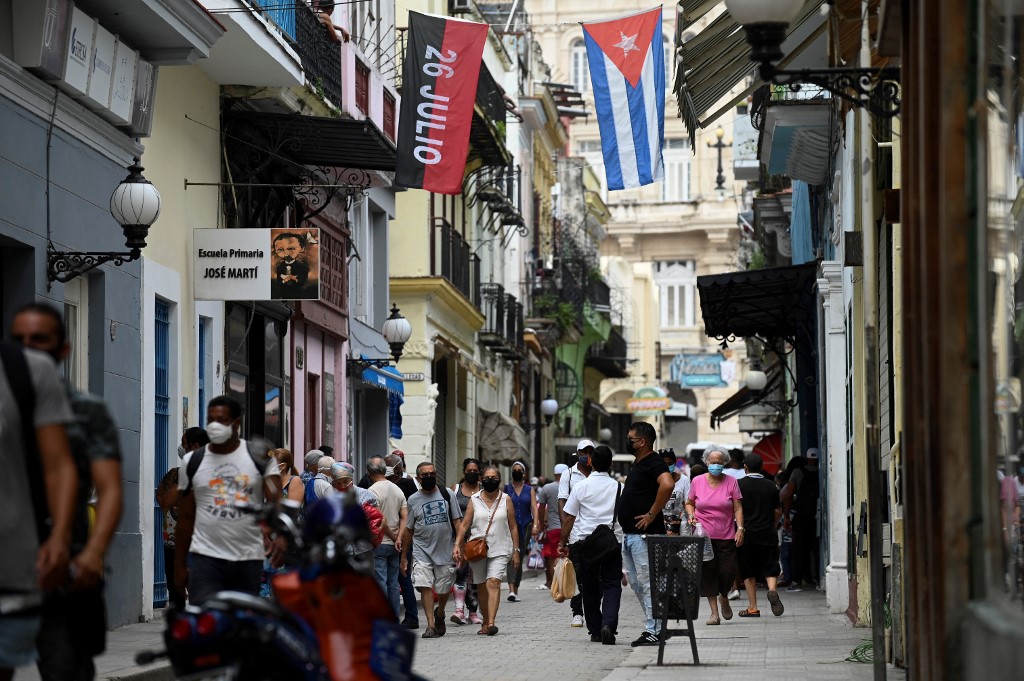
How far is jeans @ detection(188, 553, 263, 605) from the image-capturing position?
1030cm

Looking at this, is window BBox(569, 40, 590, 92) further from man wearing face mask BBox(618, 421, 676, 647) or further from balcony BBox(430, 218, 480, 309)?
man wearing face mask BBox(618, 421, 676, 647)

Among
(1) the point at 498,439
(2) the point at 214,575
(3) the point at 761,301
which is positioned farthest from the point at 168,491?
(1) the point at 498,439

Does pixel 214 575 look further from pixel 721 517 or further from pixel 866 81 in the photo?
pixel 721 517

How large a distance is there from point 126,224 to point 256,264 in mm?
4285

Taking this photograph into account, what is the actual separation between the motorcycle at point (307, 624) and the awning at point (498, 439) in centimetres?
3285

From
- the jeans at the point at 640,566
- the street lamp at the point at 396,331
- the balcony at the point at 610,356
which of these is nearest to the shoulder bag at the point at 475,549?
the jeans at the point at 640,566

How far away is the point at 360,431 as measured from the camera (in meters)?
30.5

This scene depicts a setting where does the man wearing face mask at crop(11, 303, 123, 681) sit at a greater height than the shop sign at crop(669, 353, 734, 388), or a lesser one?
lesser

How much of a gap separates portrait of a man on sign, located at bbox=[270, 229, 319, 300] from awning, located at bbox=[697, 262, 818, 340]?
640cm

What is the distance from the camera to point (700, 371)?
68.3 meters

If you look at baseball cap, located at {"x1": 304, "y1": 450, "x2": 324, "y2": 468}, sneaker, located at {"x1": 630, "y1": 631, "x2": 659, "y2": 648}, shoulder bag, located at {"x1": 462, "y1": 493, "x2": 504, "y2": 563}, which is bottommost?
sneaker, located at {"x1": 630, "y1": 631, "x2": 659, "y2": 648}

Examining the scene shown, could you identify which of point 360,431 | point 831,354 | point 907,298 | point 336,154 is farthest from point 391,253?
point 907,298

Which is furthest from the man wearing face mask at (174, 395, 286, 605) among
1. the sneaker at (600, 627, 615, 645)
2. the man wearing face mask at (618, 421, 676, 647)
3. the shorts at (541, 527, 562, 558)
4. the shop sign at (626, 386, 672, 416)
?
the shop sign at (626, 386, 672, 416)

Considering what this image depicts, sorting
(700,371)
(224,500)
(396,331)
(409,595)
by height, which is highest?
(700,371)
